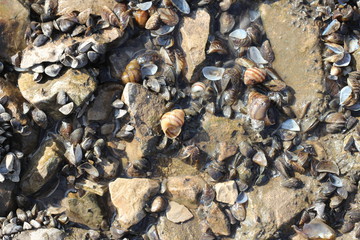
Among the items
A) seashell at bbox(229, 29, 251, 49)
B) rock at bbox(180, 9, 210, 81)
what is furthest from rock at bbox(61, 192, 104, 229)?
seashell at bbox(229, 29, 251, 49)

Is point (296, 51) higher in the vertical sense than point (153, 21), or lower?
lower

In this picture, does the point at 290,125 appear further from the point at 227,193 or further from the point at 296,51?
the point at 227,193

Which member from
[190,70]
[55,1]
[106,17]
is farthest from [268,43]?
[55,1]

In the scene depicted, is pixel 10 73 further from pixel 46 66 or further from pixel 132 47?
pixel 132 47

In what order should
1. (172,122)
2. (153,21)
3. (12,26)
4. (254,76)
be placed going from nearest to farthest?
(172,122) < (254,76) < (153,21) < (12,26)

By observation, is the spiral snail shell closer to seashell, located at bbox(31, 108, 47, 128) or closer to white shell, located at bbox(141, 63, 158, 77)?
white shell, located at bbox(141, 63, 158, 77)

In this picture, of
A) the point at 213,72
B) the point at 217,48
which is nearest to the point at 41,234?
the point at 213,72

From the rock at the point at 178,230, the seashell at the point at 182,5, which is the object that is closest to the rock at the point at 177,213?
the rock at the point at 178,230
